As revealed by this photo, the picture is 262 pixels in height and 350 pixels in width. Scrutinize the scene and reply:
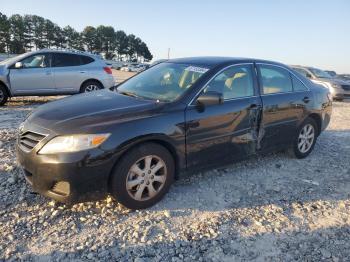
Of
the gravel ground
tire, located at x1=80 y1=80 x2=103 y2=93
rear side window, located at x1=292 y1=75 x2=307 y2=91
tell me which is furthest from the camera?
tire, located at x1=80 y1=80 x2=103 y2=93

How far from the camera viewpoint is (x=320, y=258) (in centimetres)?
300

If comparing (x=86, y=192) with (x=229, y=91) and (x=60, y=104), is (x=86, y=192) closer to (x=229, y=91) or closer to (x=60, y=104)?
(x=60, y=104)

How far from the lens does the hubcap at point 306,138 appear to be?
5445 mm

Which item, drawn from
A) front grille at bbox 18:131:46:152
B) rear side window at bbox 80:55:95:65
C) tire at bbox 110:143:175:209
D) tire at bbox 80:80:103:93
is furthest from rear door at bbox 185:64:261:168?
rear side window at bbox 80:55:95:65

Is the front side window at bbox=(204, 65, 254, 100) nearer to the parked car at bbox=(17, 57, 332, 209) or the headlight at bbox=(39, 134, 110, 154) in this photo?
the parked car at bbox=(17, 57, 332, 209)

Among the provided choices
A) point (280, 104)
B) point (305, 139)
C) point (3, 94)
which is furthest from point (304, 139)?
point (3, 94)

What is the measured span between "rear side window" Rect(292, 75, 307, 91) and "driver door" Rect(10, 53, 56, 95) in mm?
6771

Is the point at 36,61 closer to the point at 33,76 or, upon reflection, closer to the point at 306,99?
the point at 33,76

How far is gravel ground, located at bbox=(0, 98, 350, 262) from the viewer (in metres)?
2.95

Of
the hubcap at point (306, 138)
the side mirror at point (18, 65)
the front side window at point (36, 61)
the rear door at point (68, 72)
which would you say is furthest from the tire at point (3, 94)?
the hubcap at point (306, 138)

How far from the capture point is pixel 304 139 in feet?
18.1

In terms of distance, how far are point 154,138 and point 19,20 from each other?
90.8 meters

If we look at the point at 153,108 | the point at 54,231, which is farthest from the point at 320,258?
the point at 54,231

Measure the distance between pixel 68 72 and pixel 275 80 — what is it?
6.56m
